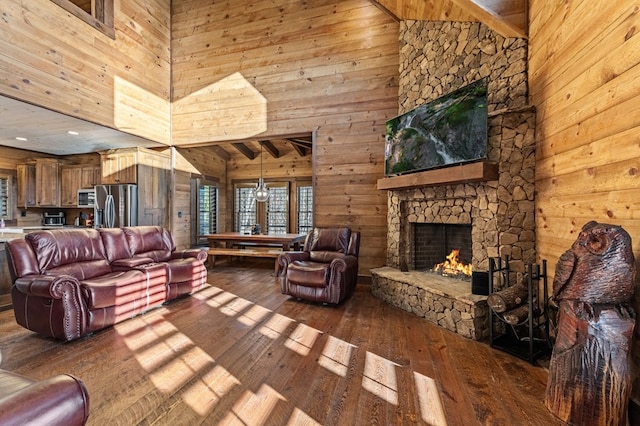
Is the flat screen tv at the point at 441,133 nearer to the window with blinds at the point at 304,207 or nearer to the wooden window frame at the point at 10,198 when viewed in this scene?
the window with blinds at the point at 304,207

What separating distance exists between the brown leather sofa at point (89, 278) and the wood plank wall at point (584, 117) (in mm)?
4254

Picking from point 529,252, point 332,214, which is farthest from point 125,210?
point 529,252

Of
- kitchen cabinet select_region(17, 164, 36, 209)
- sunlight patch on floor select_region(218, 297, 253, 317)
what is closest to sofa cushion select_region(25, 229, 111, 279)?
sunlight patch on floor select_region(218, 297, 253, 317)

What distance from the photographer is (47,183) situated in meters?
6.54

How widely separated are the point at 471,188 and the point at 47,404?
3.73 m

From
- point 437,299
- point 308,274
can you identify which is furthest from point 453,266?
Answer: point 308,274

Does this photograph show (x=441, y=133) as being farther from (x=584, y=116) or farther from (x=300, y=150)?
(x=300, y=150)

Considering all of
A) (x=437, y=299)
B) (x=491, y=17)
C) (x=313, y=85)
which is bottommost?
(x=437, y=299)

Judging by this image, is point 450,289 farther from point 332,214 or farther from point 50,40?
point 50,40

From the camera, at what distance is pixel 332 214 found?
209 inches

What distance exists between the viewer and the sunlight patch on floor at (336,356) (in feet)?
7.67

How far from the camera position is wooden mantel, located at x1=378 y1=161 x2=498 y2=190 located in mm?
3048

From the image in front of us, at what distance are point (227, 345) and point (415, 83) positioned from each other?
13.8 feet

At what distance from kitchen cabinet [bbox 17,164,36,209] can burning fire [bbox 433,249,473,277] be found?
8.25 meters
